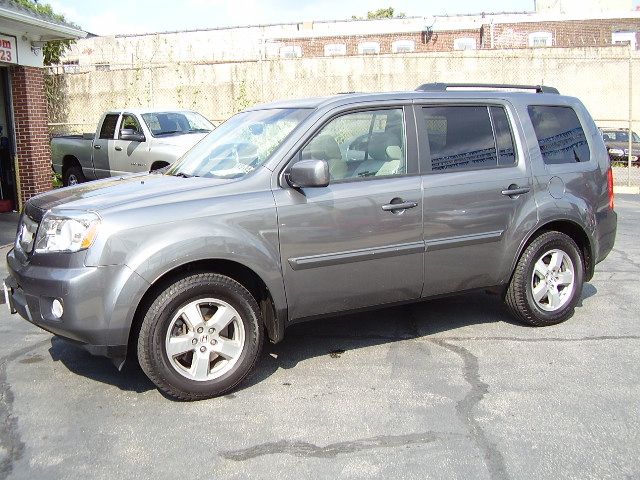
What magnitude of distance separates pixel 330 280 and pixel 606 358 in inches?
81.2

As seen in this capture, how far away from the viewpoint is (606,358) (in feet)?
16.2

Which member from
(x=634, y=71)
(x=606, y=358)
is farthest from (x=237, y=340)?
(x=634, y=71)

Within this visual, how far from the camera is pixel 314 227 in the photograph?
4.50m

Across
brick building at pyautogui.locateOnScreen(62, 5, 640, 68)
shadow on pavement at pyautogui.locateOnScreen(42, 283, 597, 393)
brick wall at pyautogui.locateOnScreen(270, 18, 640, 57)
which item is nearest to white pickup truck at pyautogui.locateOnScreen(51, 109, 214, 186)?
shadow on pavement at pyautogui.locateOnScreen(42, 283, 597, 393)

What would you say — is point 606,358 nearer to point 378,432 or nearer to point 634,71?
point 378,432

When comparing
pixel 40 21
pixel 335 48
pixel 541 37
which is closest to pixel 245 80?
pixel 40 21

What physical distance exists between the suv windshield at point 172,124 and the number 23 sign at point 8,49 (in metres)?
2.57

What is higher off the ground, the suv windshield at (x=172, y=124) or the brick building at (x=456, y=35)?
the brick building at (x=456, y=35)

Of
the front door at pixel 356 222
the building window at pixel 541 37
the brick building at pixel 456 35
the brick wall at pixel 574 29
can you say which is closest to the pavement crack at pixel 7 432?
the front door at pixel 356 222

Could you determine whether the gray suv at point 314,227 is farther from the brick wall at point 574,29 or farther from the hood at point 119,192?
the brick wall at point 574,29

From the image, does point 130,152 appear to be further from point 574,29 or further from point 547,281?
point 574,29

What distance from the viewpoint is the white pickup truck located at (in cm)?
1239

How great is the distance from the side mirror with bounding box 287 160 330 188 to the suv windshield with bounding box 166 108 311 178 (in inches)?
13.2

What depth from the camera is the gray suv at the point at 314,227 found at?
161 inches
